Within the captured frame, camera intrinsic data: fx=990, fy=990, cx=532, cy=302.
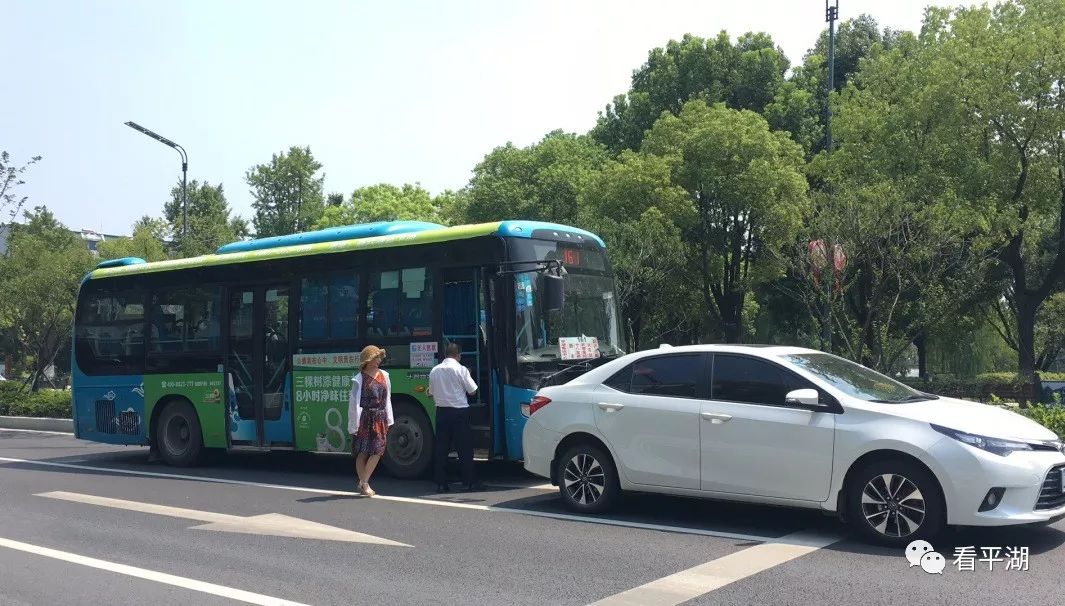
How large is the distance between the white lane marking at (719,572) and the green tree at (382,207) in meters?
57.8

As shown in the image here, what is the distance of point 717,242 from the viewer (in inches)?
1227

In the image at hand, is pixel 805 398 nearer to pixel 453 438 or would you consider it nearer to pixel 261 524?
pixel 453 438

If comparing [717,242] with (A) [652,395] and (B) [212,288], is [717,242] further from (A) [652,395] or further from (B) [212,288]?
(A) [652,395]

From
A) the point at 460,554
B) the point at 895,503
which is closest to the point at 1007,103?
the point at 895,503

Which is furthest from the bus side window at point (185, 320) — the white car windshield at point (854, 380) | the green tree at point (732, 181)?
the green tree at point (732, 181)

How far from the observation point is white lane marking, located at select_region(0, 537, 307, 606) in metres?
6.57

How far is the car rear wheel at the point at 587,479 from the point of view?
9.16 m

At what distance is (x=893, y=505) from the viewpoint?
7.49 metres

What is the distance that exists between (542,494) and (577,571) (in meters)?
3.63

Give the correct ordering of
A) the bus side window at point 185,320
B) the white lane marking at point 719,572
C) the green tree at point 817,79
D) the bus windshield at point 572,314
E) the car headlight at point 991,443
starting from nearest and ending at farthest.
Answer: the white lane marking at point 719,572
the car headlight at point 991,443
the bus windshield at point 572,314
the bus side window at point 185,320
the green tree at point 817,79

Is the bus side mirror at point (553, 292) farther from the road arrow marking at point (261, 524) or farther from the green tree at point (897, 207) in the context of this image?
the green tree at point (897, 207)

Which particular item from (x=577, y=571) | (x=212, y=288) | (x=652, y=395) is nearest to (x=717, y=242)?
(x=212, y=288)

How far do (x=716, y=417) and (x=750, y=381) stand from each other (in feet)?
1.40

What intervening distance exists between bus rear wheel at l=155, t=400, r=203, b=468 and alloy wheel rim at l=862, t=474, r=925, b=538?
403 inches
